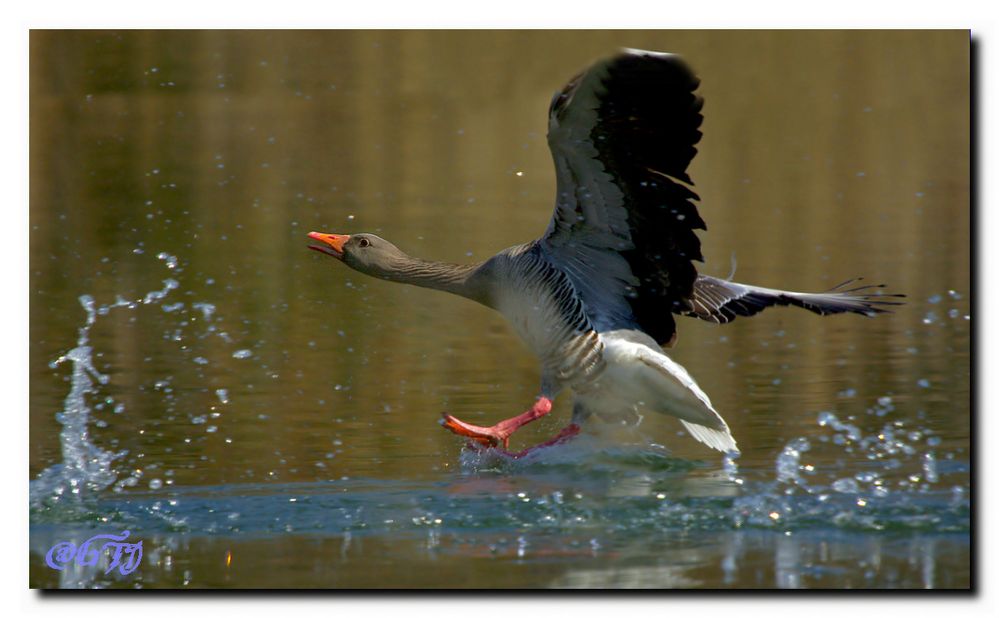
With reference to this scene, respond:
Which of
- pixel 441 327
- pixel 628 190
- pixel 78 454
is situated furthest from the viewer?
pixel 441 327

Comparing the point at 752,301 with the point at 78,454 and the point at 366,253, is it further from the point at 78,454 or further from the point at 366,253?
the point at 78,454

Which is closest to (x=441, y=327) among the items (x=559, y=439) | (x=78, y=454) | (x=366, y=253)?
(x=366, y=253)

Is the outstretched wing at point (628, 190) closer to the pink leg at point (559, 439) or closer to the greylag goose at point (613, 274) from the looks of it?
the greylag goose at point (613, 274)

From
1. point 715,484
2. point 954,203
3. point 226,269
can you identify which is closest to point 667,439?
point 715,484

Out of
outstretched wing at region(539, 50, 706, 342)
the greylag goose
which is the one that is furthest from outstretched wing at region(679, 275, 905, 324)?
outstretched wing at region(539, 50, 706, 342)

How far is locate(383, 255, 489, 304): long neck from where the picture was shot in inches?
284

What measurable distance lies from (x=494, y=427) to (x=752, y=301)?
1.46m

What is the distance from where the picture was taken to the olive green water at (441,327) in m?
5.75

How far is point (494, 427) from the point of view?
692cm

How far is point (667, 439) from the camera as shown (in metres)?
7.37

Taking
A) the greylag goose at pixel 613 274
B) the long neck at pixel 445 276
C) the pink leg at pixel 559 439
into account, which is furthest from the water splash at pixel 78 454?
the pink leg at pixel 559 439

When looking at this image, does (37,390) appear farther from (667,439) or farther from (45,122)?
(45,122)

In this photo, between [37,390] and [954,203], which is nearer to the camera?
[37,390]

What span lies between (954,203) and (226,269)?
5781 mm
